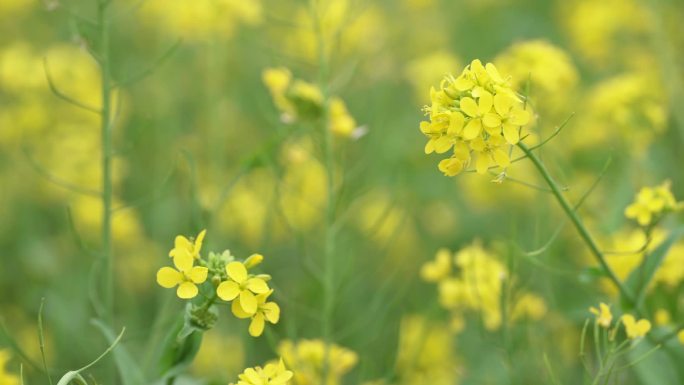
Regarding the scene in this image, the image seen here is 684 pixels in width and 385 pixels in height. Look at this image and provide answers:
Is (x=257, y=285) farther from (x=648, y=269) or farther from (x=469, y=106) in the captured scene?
(x=648, y=269)

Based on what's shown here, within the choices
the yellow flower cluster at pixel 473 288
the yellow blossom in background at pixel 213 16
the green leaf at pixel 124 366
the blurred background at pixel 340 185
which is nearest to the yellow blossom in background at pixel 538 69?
the blurred background at pixel 340 185

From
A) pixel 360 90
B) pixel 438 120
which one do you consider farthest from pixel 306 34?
pixel 438 120

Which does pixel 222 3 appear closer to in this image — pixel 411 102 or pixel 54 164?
pixel 54 164

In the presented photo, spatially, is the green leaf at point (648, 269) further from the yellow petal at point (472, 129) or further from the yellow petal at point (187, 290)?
the yellow petal at point (187, 290)

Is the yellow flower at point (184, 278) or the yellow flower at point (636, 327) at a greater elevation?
the yellow flower at point (184, 278)

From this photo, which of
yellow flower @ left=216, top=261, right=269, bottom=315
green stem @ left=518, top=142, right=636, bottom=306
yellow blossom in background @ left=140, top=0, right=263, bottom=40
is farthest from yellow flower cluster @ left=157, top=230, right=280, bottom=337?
yellow blossom in background @ left=140, top=0, right=263, bottom=40

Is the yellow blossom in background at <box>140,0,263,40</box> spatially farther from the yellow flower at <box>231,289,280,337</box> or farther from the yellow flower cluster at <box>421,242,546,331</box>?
the yellow flower at <box>231,289,280,337</box>
